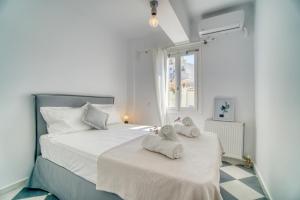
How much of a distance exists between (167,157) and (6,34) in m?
2.31

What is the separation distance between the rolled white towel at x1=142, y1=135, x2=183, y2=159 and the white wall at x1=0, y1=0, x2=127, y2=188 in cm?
172

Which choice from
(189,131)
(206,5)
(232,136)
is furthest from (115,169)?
(206,5)

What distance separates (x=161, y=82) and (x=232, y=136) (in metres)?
1.73

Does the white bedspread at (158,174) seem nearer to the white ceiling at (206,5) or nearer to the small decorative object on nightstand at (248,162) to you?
the small decorative object on nightstand at (248,162)

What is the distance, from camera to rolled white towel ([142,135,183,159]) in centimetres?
128

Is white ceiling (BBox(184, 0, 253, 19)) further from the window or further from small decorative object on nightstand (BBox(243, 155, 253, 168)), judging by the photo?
small decorative object on nightstand (BBox(243, 155, 253, 168))

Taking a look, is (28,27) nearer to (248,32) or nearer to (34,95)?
(34,95)

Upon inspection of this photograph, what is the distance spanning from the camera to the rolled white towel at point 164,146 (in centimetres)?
128

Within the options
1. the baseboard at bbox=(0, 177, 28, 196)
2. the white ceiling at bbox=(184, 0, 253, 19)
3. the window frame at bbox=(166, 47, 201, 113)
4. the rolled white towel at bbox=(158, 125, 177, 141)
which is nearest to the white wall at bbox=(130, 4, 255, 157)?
the window frame at bbox=(166, 47, 201, 113)

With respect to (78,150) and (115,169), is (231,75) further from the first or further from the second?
(78,150)

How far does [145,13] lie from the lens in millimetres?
2822

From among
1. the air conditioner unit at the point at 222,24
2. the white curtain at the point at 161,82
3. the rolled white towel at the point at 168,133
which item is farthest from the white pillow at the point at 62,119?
the air conditioner unit at the point at 222,24

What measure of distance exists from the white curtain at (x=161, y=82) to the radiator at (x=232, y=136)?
43.0 inches

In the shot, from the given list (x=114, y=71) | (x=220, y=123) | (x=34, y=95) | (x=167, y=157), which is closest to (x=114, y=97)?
(x=114, y=71)
